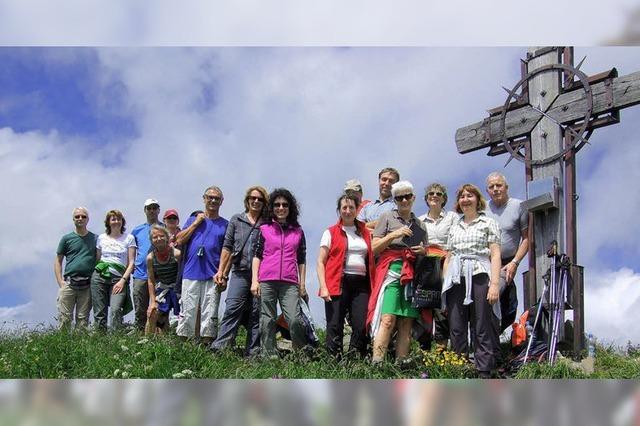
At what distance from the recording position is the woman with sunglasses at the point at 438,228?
24.0 feet

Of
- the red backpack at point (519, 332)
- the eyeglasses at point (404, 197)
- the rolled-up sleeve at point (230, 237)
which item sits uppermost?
the eyeglasses at point (404, 197)

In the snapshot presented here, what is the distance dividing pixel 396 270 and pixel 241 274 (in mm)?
1622

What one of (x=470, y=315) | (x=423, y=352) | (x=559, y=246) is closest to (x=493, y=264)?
(x=470, y=315)

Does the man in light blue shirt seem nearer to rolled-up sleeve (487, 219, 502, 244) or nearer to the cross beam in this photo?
rolled-up sleeve (487, 219, 502, 244)

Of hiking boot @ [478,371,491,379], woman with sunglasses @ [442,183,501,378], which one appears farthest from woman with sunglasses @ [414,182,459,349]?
hiking boot @ [478,371,491,379]

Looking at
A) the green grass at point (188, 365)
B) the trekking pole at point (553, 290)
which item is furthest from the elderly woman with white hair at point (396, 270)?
the trekking pole at point (553, 290)

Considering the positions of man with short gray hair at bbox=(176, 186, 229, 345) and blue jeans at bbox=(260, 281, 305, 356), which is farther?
man with short gray hair at bbox=(176, 186, 229, 345)

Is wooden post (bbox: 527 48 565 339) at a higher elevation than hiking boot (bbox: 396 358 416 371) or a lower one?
higher

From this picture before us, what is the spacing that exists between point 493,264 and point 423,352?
1122 millimetres

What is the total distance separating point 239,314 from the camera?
299 inches

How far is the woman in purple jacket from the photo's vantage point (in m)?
7.27

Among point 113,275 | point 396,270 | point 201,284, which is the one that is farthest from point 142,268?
point 396,270

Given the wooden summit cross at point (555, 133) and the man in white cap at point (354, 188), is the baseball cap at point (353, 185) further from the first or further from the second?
the wooden summit cross at point (555, 133)

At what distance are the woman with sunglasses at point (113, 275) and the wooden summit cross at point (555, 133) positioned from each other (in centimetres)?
447
